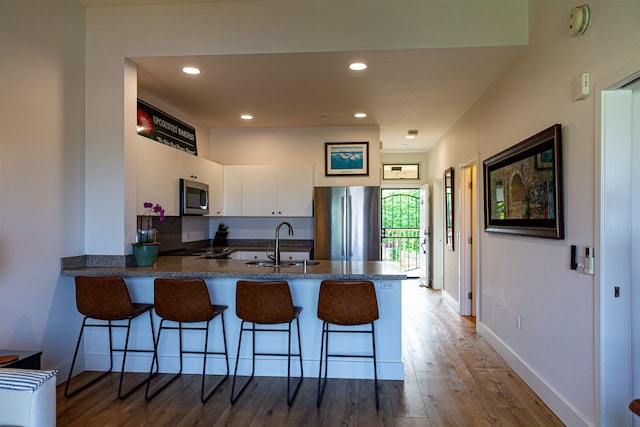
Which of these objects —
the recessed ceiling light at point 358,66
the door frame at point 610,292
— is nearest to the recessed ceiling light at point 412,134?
the recessed ceiling light at point 358,66

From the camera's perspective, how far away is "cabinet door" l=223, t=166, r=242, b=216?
5.16 meters

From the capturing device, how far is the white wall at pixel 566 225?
2111mm

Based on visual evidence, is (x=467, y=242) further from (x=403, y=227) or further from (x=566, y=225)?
(x=403, y=227)

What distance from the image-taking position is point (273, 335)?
10.2 ft

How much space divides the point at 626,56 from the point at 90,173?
380cm

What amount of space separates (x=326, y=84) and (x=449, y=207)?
318 centimetres

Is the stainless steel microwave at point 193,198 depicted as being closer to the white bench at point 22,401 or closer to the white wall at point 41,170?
the white wall at point 41,170

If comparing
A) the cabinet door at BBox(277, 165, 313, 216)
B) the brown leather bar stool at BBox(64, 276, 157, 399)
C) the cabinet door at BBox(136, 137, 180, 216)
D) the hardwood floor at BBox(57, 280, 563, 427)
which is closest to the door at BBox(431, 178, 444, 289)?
the cabinet door at BBox(277, 165, 313, 216)

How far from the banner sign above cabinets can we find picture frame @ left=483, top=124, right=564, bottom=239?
3549mm

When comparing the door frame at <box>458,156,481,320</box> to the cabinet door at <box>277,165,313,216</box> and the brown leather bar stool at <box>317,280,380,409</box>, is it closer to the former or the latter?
the cabinet door at <box>277,165,313,216</box>

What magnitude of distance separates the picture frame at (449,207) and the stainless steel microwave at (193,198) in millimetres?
3536

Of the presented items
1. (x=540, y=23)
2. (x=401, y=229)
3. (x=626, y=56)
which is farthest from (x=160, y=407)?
(x=401, y=229)

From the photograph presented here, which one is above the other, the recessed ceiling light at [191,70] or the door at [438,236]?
the recessed ceiling light at [191,70]

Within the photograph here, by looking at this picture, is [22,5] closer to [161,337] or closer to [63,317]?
[63,317]
